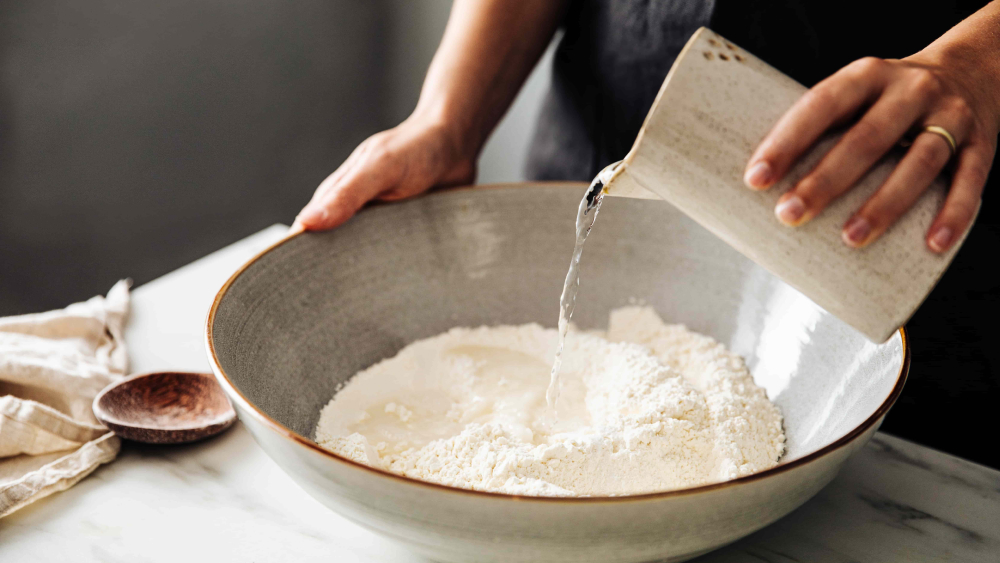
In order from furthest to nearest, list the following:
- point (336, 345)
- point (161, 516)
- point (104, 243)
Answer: point (104, 243)
point (336, 345)
point (161, 516)

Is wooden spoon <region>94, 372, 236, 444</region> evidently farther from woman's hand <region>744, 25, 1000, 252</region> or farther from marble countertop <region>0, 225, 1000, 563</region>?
woman's hand <region>744, 25, 1000, 252</region>

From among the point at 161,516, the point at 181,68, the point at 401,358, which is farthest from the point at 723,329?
the point at 181,68

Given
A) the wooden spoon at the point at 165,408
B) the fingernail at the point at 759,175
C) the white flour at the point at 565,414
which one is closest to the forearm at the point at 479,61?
the white flour at the point at 565,414

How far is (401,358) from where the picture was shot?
2.87 ft

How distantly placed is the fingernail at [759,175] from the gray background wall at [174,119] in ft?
5.85

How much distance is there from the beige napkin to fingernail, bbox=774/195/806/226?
2.21 feet

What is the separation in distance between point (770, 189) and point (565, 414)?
1.15 ft

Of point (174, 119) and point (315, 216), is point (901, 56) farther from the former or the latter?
point (174, 119)

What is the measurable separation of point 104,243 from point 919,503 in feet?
6.59

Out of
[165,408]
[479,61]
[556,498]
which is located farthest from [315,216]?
[556,498]

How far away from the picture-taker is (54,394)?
788 millimetres

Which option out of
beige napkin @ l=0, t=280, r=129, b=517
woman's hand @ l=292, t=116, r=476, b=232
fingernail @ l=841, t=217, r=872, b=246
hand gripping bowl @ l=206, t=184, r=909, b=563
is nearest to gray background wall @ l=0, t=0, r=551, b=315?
beige napkin @ l=0, t=280, r=129, b=517

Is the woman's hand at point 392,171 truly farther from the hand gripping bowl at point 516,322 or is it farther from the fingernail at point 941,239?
the fingernail at point 941,239

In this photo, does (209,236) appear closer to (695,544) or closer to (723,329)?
(723,329)
